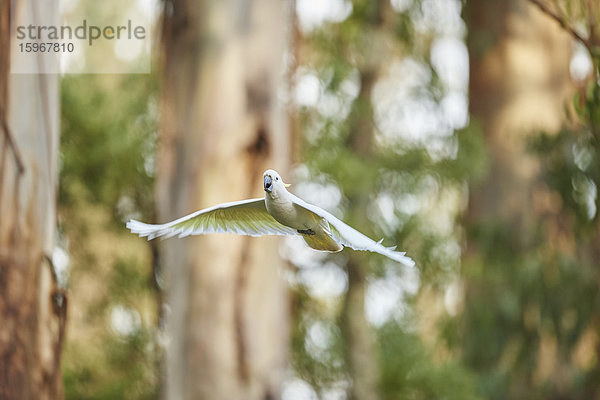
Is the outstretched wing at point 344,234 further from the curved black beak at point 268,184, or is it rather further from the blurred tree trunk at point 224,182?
the blurred tree trunk at point 224,182

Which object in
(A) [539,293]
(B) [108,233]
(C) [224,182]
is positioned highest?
(C) [224,182]

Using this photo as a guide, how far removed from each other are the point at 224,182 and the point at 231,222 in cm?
138

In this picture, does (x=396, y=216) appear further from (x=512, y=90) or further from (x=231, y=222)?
(x=231, y=222)

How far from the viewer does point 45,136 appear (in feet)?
3.07

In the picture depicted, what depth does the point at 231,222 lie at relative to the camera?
1.61ft

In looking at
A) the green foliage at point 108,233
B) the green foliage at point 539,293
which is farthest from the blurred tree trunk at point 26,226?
the green foliage at point 539,293

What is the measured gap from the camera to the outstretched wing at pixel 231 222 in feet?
1.48

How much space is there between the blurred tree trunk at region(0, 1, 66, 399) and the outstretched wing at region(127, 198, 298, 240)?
491mm

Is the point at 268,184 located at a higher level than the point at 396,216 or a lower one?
higher

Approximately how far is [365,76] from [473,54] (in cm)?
72

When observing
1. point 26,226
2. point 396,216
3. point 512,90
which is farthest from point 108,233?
point 26,226

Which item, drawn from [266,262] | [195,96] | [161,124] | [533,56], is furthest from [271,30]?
[533,56]

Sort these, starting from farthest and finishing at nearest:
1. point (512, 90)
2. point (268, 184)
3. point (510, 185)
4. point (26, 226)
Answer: point (512, 90), point (510, 185), point (26, 226), point (268, 184)

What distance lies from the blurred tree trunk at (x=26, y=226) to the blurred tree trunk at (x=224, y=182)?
93 centimetres
